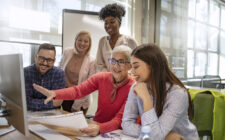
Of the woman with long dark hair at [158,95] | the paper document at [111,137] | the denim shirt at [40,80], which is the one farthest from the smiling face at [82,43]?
the paper document at [111,137]

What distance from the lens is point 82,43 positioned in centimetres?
237

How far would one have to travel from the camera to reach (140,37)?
15.3 ft

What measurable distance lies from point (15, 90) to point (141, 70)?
658mm

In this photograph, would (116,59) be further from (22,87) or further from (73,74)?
(73,74)

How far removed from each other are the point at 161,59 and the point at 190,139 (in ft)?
1.58

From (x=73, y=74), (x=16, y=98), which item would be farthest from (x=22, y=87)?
(x=73, y=74)

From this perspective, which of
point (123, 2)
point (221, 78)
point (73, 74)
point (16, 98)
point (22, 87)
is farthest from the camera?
point (123, 2)

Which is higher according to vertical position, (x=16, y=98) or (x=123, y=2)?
(x=123, y=2)

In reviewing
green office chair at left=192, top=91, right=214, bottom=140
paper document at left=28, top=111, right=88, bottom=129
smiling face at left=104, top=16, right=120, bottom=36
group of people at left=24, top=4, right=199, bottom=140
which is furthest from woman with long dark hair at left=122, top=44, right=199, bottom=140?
smiling face at left=104, top=16, right=120, bottom=36

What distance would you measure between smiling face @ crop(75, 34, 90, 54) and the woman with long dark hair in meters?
1.28

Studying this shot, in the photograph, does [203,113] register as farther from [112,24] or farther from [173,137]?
[112,24]

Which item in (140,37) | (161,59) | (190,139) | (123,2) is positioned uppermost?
(123,2)

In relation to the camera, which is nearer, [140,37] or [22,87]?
[22,87]

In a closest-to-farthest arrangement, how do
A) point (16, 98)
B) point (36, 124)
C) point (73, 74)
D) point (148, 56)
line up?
point (16, 98), point (148, 56), point (36, 124), point (73, 74)
